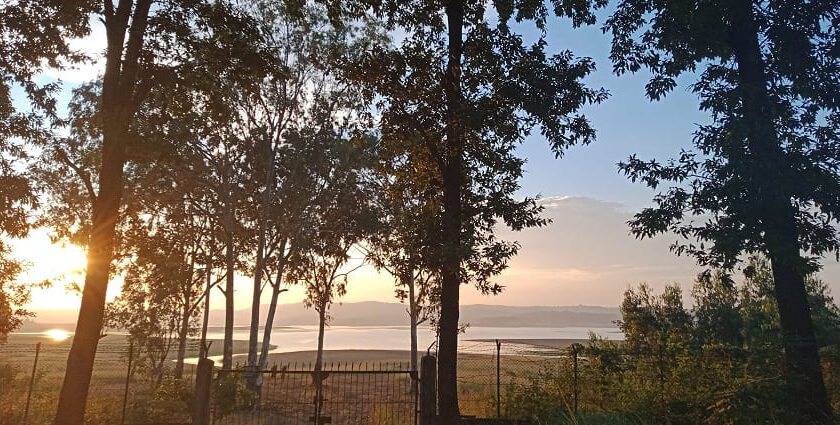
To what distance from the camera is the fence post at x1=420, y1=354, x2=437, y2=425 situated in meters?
11.5

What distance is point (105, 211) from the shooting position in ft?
39.8

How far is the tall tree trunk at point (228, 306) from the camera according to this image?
2739cm

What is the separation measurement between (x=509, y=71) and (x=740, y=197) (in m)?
6.77

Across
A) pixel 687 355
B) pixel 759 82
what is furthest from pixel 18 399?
pixel 759 82

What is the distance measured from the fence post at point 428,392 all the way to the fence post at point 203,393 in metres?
5.01

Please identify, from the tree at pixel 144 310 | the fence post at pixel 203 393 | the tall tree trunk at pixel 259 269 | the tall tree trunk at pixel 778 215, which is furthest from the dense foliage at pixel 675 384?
the tree at pixel 144 310

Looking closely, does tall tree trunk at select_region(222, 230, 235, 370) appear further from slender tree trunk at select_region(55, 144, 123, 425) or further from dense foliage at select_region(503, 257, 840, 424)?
dense foliage at select_region(503, 257, 840, 424)

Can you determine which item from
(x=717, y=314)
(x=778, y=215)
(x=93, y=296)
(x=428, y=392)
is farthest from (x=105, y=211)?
(x=717, y=314)

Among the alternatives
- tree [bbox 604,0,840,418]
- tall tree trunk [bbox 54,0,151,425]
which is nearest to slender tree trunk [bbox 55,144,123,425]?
tall tree trunk [bbox 54,0,151,425]

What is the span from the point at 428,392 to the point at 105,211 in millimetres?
8695

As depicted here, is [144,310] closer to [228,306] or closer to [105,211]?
A: [228,306]

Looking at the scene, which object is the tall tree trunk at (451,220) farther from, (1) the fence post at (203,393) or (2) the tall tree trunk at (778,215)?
(2) the tall tree trunk at (778,215)

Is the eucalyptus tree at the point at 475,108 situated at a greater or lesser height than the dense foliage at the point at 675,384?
greater

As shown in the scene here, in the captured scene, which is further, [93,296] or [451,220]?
[451,220]
